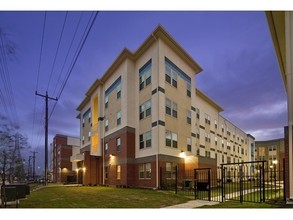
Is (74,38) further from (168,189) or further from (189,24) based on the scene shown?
(168,189)

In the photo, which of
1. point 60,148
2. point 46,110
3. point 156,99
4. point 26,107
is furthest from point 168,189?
point 60,148

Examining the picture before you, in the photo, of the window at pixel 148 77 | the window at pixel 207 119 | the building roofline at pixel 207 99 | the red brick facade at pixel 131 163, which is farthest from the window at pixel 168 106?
the window at pixel 207 119

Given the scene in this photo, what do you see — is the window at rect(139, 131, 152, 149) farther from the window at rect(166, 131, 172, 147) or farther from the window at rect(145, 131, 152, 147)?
the window at rect(166, 131, 172, 147)

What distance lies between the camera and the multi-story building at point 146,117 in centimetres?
1554

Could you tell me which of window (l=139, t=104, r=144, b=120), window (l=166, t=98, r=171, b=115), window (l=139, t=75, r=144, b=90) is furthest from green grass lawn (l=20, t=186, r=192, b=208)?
window (l=139, t=75, r=144, b=90)

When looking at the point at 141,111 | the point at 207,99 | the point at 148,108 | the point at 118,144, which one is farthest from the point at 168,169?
the point at 207,99

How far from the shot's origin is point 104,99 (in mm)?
21250

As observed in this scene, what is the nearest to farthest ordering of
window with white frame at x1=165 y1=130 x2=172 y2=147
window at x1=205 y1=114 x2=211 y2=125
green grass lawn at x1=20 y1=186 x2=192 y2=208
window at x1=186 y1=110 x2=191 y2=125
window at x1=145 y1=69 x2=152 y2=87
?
green grass lawn at x1=20 y1=186 x2=192 y2=208
window with white frame at x1=165 y1=130 x2=172 y2=147
window at x1=145 y1=69 x2=152 y2=87
window at x1=186 y1=110 x2=191 y2=125
window at x1=205 y1=114 x2=211 y2=125

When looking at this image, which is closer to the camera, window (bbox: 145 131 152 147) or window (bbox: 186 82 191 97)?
window (bbox: 145 131 152 147)

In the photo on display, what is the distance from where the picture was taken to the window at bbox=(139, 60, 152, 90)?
53.3 feet

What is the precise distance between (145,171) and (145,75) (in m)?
5.52

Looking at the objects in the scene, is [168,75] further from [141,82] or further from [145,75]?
[141,82]

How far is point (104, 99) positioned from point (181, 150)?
7.31 meters

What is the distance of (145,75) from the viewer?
16656 mm
